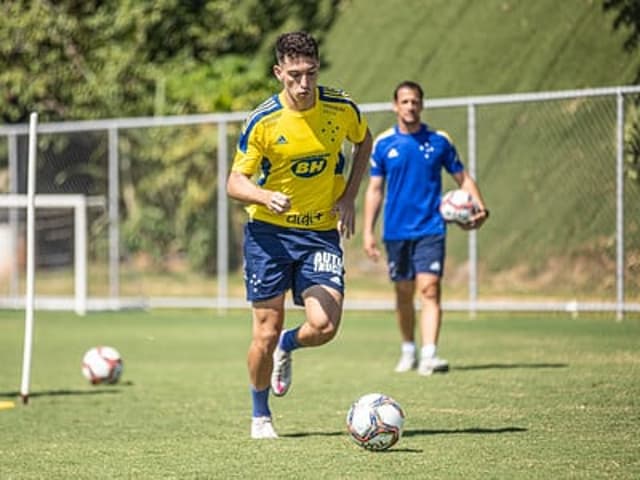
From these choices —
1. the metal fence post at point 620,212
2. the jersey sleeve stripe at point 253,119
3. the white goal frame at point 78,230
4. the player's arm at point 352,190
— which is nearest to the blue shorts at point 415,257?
the player's arm at point 352,190

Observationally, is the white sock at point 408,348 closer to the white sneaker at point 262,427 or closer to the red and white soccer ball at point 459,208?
the red and white soccer ball at point 459,208

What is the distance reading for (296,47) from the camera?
7922mm

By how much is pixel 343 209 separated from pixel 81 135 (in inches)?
644

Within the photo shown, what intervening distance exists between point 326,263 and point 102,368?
404cm

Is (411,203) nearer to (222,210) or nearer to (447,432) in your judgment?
(447,432)

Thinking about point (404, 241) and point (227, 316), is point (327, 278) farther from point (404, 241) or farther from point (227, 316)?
point (227, 316)

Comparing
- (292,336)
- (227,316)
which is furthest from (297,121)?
(227,316)

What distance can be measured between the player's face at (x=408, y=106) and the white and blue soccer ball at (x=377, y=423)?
16.0ft

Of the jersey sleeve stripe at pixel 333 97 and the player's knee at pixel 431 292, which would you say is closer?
the jersey sleeve stripe at pixel 333 97

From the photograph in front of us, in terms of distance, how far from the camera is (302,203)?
8312 millimetres

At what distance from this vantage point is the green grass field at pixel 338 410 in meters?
7.26

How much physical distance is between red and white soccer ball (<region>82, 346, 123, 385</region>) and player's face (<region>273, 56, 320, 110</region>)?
444cm

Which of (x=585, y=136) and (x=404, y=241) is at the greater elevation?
(x=585, y=136)

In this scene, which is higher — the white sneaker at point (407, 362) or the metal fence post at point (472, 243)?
the metal fence post at point (472, 243)
